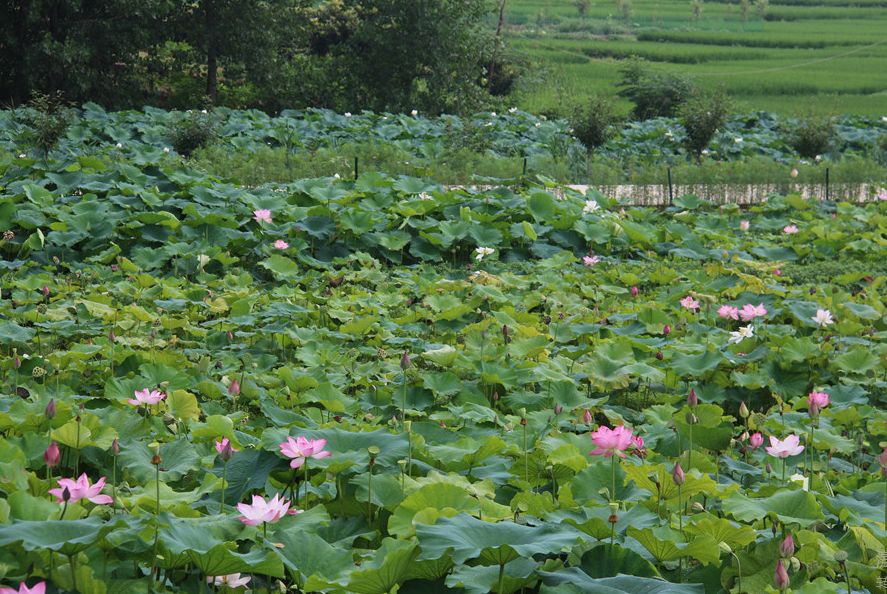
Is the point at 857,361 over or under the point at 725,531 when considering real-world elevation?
under

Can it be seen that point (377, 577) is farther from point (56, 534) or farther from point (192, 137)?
point (192, 137)

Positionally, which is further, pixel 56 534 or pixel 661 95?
pixel 661 95

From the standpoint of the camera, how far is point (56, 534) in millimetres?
1644

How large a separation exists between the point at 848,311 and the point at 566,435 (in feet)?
7.93

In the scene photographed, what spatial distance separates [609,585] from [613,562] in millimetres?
154

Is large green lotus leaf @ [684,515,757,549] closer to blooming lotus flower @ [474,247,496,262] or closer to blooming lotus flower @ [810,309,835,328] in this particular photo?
blooming lotus flower @ [810,309,835,328]

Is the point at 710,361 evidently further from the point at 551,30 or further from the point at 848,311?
the point at 551,30

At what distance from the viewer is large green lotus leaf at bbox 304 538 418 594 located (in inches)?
64.2

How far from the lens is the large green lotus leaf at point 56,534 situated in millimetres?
1593

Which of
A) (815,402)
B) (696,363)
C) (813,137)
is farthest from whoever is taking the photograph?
(813,137)

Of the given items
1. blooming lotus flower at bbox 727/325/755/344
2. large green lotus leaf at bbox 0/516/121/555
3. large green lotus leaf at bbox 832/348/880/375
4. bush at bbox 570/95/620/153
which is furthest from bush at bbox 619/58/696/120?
large green lotus leaf at bbox 0/516/121/555

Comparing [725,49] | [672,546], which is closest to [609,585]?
[672,546]

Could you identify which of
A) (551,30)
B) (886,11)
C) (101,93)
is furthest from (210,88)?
(886,11)

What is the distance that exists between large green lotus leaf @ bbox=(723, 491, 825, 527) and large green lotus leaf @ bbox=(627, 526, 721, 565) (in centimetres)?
28
